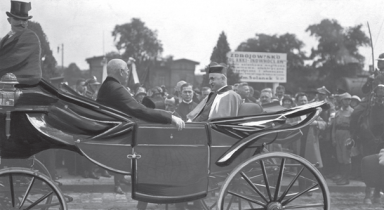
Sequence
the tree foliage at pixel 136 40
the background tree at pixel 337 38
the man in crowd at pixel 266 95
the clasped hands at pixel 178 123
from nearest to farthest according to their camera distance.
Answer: the clasped hands at pixel 178 123
the tree foliage at pixel 136 40
the background tree at pixel 337 38
the man in crowd at pixel 266 95

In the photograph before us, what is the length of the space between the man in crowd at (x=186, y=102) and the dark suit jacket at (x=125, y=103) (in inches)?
40.2

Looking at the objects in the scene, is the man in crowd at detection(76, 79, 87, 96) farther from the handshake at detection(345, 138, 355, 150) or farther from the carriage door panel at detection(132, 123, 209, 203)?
the handshake at detection(345, 138, 355, 150)

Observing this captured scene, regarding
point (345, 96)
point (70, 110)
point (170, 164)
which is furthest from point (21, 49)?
point (345, 96)

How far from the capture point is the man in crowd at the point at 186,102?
16.2ft

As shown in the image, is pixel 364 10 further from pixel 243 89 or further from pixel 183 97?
pixel 183 97

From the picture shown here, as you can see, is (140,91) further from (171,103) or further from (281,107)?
(281,107)

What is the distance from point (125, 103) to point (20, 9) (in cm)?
125

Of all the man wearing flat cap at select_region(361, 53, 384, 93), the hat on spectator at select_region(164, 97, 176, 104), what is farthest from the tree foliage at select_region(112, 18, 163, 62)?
the man wearing flat cap at select_region(361, 53, 384, 93)

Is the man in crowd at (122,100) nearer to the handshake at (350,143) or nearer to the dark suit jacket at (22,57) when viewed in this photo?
the dark suit jacket at (22,57)

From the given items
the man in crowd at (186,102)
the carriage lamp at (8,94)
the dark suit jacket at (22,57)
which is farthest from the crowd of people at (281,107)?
the carriage lamp at (8,94)

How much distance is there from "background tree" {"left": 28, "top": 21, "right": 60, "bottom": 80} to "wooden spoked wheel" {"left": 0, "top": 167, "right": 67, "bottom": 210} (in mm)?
937

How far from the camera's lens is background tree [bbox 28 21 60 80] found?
4.05 m

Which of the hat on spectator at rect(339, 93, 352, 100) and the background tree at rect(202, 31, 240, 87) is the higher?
the background tree at rect(202, 31, 240, 87)

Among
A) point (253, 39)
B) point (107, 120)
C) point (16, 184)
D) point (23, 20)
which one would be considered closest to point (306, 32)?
point (253, 39)
